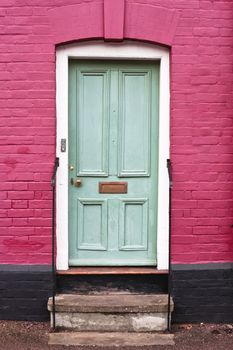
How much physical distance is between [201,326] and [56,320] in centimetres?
155

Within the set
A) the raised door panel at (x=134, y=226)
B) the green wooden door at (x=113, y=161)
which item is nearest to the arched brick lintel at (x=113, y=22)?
the green wooden door at (x=113, y=161)

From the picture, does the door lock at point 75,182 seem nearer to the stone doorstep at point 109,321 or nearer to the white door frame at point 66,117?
the white door frame at point 66,117

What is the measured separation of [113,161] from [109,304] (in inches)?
59.9

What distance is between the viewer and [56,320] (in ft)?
15.2

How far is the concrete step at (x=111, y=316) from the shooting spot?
15.1ft

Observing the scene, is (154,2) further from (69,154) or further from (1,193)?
(1,193)

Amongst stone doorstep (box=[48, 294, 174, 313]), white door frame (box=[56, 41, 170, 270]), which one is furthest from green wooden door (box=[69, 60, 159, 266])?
stone doorstep (box=[48, 294, 174, 313])

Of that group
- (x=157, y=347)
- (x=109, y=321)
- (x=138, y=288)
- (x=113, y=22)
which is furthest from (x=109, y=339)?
(x=113, y=22)

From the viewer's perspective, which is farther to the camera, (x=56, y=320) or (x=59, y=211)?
(x=59, y=211)

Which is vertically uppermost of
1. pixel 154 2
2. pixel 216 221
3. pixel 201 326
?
pixel 154 2

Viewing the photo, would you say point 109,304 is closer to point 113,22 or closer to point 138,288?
point 138,288

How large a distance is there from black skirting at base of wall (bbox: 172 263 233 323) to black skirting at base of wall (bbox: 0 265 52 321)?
4.52ft

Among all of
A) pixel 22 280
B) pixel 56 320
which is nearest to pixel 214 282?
pixel 56 320

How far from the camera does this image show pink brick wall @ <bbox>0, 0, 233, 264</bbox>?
4.73 metres
